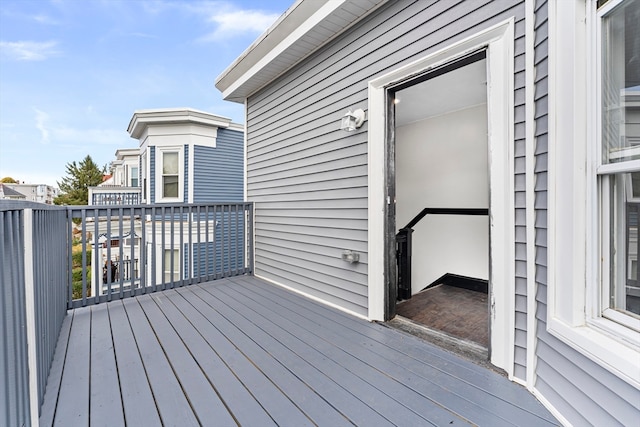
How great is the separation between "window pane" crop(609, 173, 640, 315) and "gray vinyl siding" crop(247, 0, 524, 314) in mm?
790

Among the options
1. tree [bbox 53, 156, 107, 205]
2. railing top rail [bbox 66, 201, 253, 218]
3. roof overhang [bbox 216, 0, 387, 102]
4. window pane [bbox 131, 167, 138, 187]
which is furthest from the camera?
tree [bbox 53, 156, 107, 205]

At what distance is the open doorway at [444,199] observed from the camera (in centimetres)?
298

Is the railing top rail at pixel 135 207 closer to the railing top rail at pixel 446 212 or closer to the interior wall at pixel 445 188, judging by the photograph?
the railing top rail at pixel 446 212

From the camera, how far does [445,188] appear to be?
426 cm

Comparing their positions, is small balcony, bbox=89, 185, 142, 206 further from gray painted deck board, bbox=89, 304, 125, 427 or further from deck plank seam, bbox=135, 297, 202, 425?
gray painted deck board, bbox=89, 304, 125, 427

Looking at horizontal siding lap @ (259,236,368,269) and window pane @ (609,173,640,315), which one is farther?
horizontal siding lap @ (259,236,368,269)

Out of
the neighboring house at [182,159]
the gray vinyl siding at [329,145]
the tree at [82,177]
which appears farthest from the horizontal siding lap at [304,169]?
the tree at [82,177]

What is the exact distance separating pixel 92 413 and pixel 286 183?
109 inches

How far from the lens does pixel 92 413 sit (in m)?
1.42

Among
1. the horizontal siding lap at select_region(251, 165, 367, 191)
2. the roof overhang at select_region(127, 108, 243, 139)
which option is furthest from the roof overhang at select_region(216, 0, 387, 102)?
the roof overhang at select_region(127, 108, 243, 139)

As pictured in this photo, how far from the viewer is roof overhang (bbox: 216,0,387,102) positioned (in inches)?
103

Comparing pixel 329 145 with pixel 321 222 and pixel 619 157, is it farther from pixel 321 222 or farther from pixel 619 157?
pixel 619 157

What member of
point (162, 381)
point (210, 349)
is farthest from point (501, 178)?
point (162, 381)

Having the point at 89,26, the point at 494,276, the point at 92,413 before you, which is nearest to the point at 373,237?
the point at 494,276
